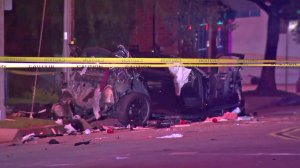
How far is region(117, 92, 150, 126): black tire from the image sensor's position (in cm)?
1295

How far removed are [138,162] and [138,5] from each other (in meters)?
12.9

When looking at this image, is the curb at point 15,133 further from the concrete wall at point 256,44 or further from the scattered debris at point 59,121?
the concrete wall at point 256,44

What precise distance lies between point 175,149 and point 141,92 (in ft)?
10.1

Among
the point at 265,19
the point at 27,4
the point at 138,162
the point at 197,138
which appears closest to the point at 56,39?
the point at 27,4

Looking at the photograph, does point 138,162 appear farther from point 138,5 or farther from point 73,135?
point 138,5

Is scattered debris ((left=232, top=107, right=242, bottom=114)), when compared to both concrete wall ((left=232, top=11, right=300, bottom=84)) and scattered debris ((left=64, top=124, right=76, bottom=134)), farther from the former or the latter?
concrete wall ((left=232, top=11, right=300, bottom=84))

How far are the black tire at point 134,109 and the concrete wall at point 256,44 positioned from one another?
1623 cm

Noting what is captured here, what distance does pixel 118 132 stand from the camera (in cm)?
1268

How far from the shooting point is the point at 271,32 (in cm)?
2208

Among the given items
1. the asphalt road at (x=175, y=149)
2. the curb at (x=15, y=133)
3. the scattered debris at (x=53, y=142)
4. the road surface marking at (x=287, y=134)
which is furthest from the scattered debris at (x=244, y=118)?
the scattered debris at (x=53, y=142)

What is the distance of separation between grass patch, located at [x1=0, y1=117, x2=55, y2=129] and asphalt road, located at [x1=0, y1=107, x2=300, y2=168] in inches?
36.7

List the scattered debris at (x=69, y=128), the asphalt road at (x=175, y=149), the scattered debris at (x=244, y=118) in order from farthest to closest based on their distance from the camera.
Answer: the scattered debris at (x=244, y=118), the scattered debris at (x=69, y=128), the asphalt road at (x=175, y=149)

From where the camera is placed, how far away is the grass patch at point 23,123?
12508 millimetres

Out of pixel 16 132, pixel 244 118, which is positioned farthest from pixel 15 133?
pixel 244 118
